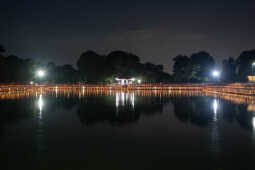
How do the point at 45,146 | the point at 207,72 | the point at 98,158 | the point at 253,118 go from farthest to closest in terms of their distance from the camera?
the point at 207,72 < the point at 253,118 < the point at 45,146 < the point at 98,158

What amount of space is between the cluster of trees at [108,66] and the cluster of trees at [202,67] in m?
14.4

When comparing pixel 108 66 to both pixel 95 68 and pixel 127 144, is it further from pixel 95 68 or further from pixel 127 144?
pixel 127 144

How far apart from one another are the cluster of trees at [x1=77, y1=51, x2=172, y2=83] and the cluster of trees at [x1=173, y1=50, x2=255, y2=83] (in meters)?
14.4

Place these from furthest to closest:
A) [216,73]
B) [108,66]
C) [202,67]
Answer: [202,67] < [108,66] < [216,73]

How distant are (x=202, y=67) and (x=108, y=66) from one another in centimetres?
3084

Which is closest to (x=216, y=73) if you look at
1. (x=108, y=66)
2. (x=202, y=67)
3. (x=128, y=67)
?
(x=202, y=67)

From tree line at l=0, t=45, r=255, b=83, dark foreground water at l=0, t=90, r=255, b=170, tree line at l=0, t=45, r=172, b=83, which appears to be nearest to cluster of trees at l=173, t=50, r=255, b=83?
tree line at l=0, t=45, r=255, b=83

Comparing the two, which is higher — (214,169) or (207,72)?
(207,72)

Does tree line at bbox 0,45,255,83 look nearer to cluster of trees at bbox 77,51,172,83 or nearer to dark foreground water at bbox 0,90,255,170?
cluster of trees at bbox 77,51,172,83

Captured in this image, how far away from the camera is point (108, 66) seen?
79438 mm

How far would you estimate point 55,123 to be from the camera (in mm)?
12773

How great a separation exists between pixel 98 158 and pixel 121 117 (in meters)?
7.24

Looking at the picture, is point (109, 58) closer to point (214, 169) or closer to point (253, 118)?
point (253, 118)

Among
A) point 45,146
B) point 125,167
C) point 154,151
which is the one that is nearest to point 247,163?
point 154,151
